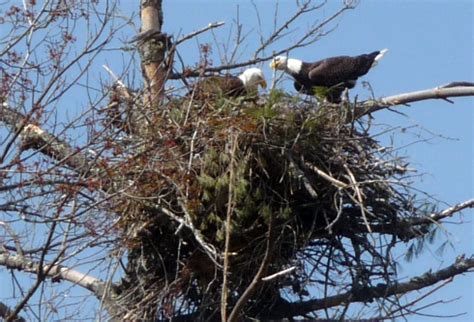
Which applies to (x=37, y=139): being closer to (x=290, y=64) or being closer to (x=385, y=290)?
(x=385, y=290)

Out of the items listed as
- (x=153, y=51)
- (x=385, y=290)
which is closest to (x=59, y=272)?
(x=385, y=290)

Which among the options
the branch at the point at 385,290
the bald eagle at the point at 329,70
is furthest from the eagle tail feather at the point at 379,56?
the branch at the point at 385,290

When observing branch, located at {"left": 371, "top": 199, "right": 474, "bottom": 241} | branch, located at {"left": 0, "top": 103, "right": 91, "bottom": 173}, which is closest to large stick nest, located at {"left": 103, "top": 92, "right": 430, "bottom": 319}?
branch, located at {"left": 371, "top": 199, "right": 474, "bottom": 241}

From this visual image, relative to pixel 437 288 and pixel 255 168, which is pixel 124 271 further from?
pixel 437 288

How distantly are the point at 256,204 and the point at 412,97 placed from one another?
1.35 meters

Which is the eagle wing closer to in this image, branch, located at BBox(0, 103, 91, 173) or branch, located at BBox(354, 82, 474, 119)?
branch, located at BBox(354, 82, 474, 119)

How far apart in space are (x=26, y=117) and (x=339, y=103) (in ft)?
10.2

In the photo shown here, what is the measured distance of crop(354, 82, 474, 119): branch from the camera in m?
9.40

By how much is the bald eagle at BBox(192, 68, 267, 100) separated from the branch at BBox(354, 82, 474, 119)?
2.58 feet

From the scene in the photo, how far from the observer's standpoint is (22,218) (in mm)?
7535

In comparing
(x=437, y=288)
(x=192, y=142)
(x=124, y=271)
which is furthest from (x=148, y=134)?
(x=437, y=288)

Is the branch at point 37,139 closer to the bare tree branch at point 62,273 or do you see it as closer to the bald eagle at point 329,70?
the bare tree branch at point 62,273

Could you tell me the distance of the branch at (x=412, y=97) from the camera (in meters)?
9.40

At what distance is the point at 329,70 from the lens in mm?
11555
